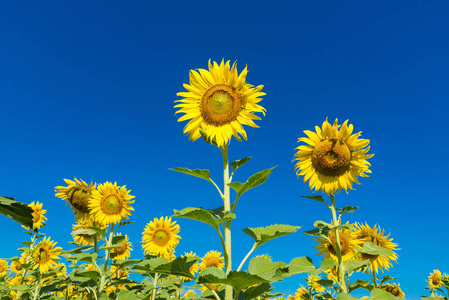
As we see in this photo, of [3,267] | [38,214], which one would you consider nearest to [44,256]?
[38,214]

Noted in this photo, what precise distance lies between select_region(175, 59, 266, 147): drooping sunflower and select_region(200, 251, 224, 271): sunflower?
24.7 feet

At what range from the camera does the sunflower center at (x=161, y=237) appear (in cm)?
1017

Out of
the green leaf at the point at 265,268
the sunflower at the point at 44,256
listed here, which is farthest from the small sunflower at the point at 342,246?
the sunflower at the point at 44,256

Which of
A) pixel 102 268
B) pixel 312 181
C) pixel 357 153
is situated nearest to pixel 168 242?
pixel 102 268

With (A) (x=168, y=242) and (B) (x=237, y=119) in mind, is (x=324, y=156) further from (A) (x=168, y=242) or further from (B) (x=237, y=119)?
(A) (x=168, y=242)

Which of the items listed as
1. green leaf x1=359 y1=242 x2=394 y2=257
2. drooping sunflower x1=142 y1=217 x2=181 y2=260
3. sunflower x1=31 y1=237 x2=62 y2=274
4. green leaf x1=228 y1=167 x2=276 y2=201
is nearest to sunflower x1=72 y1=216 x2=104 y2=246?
sunflower x1=31 y1=237 x2=62 y2=274

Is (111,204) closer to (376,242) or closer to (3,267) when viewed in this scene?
(376,242)

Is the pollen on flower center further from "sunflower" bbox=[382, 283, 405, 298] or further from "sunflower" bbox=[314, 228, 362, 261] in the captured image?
"sunflower" bbox=[382, 283, 405, 298]

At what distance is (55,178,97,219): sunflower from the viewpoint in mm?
8305

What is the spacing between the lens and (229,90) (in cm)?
431

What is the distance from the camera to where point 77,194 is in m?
8.29

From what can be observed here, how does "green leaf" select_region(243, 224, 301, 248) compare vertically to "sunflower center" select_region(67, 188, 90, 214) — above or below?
below

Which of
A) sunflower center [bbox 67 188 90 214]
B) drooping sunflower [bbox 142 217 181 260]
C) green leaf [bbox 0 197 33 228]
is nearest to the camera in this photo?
green leaf [bbox 0 197 33 228]

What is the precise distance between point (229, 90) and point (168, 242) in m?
7.34
